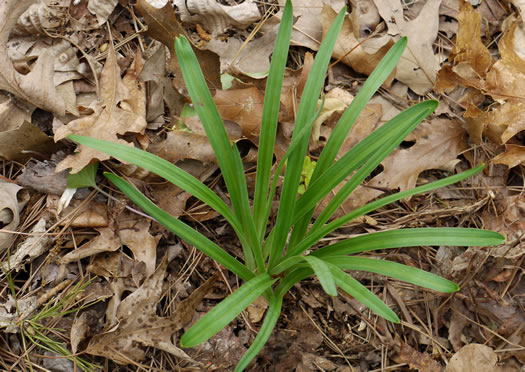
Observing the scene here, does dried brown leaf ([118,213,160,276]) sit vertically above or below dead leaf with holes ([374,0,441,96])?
below

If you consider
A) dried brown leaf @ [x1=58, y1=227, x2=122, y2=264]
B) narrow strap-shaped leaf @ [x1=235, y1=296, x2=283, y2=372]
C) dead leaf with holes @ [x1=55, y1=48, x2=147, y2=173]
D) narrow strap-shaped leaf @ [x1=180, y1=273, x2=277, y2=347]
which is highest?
dead leaf with holes @ [x1=55, y1=48, x2=147, y2=173]

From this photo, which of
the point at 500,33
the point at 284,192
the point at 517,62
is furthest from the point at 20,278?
the point at 500,33

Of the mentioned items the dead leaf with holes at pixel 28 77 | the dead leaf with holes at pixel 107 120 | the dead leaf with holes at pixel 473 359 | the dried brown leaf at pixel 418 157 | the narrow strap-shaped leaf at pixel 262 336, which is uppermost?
the dead leaf with holes at pixel 28 77

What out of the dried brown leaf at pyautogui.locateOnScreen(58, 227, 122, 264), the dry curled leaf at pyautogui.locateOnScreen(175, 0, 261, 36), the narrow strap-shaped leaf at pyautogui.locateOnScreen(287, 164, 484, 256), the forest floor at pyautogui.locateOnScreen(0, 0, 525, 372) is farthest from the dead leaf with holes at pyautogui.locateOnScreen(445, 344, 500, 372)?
the dry curled leaf at pyautogui.locateOnScreen(175, 0, 261, 36)

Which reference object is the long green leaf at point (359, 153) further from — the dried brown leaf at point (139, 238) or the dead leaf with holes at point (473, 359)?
the dead leaf with holes at point (473, 359)

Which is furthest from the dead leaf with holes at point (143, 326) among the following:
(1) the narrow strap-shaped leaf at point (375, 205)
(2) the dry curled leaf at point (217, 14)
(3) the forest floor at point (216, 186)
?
(2) the dry curled leaf at point (217, 14)

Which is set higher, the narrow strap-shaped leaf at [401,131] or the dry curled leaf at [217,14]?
the dry curled leaf at [217,14]

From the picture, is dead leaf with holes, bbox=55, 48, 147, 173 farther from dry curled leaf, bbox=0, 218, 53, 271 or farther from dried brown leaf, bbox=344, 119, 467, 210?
dried brown leaf, bbox=344, 119, 467, 210
